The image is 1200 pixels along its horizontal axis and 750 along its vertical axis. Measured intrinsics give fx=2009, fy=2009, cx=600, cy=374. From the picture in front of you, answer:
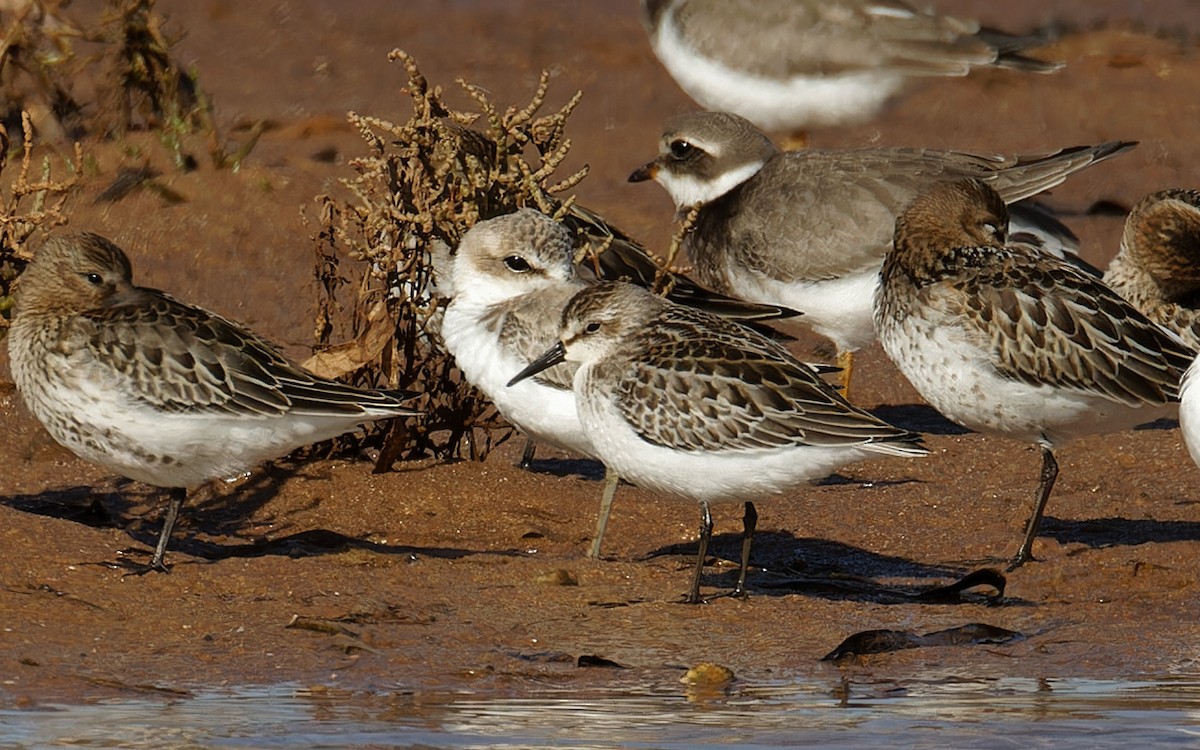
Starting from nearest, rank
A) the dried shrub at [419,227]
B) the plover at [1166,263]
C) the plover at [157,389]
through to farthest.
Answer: the plover at [157,389]
the dried shrub at [419,227]
the plover at [1166,263]

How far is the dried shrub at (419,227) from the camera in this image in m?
8.95

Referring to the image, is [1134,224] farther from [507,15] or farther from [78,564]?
[507,15]

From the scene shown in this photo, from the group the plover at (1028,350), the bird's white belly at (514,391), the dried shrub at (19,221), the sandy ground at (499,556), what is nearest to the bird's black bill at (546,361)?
the bird's white belly at (514,391)

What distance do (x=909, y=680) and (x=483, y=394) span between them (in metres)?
3.11

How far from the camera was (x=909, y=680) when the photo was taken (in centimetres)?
667

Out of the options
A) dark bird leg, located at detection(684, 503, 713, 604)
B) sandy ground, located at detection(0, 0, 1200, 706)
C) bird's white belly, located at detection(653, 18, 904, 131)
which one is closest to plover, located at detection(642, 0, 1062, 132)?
bird's white belly, located at detection(653, 18, 904, 131)

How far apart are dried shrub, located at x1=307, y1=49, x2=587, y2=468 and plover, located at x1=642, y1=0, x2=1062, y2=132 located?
4.51 meters

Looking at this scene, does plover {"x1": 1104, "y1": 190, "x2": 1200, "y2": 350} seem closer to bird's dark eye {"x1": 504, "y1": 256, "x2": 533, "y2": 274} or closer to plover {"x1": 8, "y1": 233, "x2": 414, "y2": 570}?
bird's dark eye {"x1": 504, "y1": 256, "x2": 533, "y2": 274}

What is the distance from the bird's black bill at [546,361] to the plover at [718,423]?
8.7 inches

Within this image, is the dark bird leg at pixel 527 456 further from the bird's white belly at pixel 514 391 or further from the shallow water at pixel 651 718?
the shallow water at pixel 651 718

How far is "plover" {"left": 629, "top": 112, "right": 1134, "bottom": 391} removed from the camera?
1068 centimetres

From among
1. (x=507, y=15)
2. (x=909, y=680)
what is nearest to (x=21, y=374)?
(x=909, y=680)

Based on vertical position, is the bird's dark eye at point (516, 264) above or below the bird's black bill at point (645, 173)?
above

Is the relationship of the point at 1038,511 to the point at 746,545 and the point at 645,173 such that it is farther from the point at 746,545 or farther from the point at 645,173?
the point at 645,173
